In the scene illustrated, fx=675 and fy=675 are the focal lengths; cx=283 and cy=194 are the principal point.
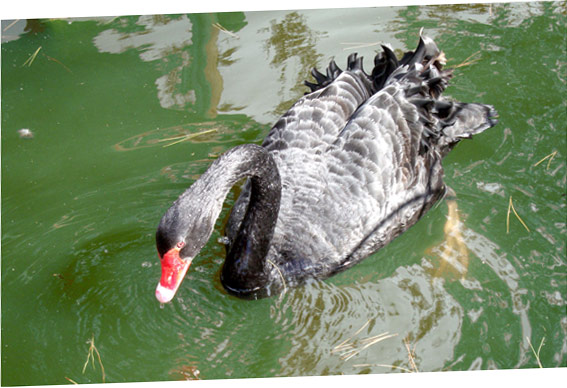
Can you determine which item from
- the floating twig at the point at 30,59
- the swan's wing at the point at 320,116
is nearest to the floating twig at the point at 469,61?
the swan's wing at the point at 320,116

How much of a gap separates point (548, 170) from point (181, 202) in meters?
3.06

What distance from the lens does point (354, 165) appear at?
4.38 metres

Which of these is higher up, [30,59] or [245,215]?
[30,59]

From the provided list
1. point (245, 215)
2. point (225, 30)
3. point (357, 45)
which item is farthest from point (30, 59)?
point (245, 215)

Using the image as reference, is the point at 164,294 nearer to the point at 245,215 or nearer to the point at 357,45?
the point at 245,215

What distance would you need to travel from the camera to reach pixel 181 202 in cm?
327

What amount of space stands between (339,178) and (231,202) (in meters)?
0.92

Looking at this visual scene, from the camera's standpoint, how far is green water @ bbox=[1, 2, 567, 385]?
3965mm

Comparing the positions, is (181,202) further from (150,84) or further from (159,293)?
(150,84)

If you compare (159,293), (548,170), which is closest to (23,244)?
(159,293)

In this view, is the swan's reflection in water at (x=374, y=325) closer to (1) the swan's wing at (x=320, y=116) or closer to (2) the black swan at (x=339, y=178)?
(2) the black swan at (x=339, y=178)

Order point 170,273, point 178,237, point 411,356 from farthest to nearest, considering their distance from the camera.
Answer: point 411,356 < point 170,273 < point 178,237

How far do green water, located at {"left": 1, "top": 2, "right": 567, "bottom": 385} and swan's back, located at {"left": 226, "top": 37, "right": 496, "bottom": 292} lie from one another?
22 cm

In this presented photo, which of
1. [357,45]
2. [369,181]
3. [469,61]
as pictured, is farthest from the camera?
[357,45]
